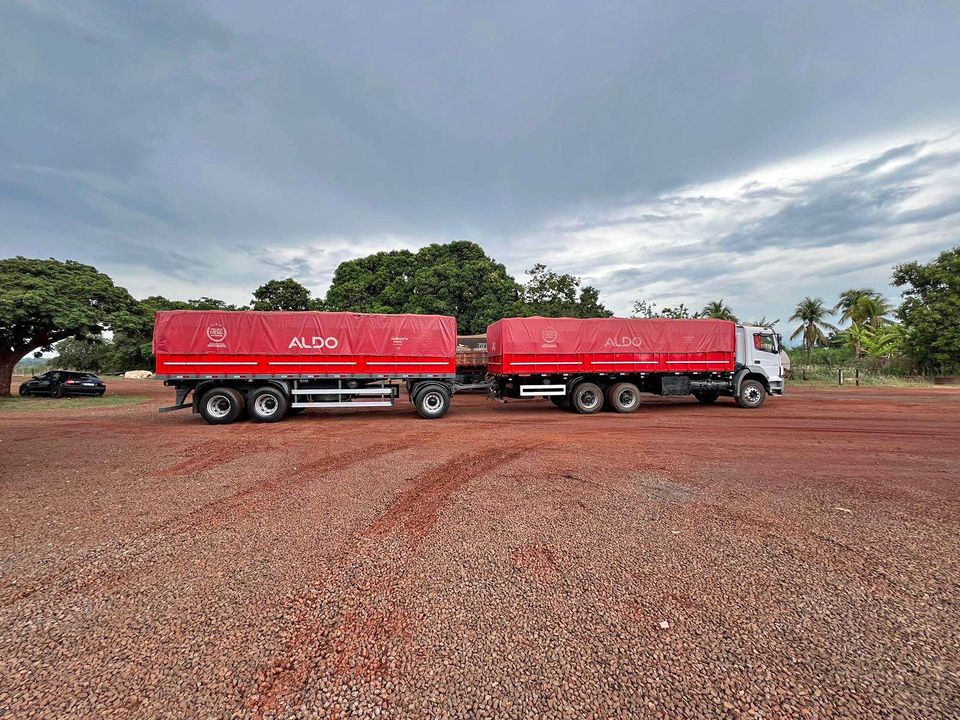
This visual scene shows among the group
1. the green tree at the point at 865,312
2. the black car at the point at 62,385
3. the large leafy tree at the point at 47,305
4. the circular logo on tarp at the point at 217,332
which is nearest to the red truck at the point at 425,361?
the circular logo on tarp at the point at 217,332

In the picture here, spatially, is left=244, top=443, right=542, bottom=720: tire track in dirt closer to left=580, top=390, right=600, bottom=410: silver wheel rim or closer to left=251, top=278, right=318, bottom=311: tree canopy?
left=580, top=390, right=600, bottom=410: silver wheel rim

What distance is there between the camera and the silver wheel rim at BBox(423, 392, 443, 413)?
12297 millimetres

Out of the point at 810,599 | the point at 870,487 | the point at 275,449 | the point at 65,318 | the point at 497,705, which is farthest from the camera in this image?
the point at 65,318

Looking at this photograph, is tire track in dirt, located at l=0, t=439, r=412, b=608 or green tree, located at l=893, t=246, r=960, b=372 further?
green tree, located at l=893, t=246, r=960, b=372

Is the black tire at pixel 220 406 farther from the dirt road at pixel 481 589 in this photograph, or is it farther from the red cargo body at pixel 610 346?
the red cargo body at pixel 610 346

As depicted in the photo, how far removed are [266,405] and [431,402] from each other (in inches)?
175

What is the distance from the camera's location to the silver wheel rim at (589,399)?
527 inches

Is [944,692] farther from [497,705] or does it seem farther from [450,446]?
[450,446]

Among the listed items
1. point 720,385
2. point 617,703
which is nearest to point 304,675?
point 617,703

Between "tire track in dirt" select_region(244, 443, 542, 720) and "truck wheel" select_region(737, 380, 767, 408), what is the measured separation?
13.6 meters

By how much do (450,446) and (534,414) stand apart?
566 centimetres

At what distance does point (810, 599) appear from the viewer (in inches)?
111

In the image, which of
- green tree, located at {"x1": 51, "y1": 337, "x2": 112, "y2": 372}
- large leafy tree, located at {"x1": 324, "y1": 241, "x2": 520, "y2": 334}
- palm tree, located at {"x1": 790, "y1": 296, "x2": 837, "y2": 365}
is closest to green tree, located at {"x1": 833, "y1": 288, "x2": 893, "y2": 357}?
palm tree, located at {"x1": 790, "y1": 296, "x2": 837, "y2": 365}

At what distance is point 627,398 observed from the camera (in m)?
13.6
